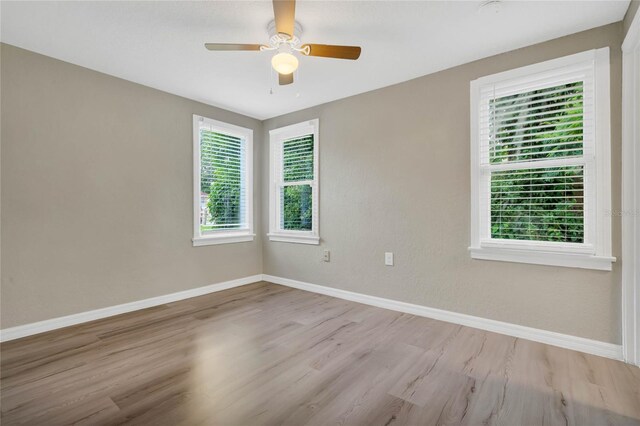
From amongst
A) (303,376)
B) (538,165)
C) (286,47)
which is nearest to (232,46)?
(286,47)

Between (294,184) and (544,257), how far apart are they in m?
2.93

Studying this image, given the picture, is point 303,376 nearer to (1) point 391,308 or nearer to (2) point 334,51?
(1) point 391,308

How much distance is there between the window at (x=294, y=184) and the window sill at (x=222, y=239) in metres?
0.36

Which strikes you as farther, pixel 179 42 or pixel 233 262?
pixel 233 262

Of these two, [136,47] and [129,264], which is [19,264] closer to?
[129,264]

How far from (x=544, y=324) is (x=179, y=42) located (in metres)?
3.72

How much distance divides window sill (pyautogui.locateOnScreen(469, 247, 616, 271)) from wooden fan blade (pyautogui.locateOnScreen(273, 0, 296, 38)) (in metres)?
2.32

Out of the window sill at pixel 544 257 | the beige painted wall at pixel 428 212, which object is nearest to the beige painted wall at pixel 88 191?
the beige painted wall at pixel 428 212

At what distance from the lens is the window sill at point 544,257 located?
7.28 feet

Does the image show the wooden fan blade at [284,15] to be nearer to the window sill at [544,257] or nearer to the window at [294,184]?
the window at [294,184]

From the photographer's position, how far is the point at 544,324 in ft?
8.00

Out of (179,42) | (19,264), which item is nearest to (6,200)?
(19,264)

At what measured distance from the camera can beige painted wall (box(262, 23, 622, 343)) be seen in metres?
2.30

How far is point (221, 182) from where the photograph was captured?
4.07 metres
